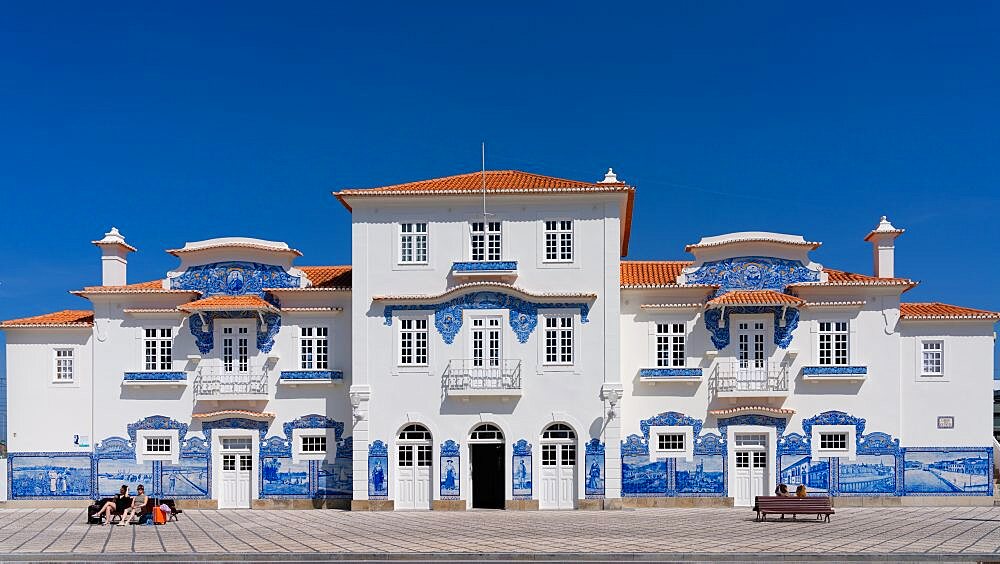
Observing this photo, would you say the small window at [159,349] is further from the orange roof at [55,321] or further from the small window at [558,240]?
the small window at [558,240]

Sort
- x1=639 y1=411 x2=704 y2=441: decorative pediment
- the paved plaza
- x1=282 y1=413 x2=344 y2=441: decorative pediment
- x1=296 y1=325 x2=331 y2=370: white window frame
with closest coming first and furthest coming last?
the paved plaza, x1=639 y1=411 x2=704 y2=441: decorative pediment, x1=282 y1=413 x2=344 y2=441: decorative pediment, x1=296 y1=325 x2=331 y2=370: white window frame

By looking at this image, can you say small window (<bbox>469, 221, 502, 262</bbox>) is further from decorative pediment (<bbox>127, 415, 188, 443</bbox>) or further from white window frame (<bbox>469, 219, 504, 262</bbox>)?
decorative pediment (<bbox>127, 415, 188, 443</bbox>)

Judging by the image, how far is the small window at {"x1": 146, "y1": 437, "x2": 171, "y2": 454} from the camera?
112 feet

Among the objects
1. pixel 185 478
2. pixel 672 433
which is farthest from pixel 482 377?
pixel 185 478

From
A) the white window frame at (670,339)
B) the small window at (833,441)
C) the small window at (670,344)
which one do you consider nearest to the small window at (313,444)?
the white window frame at (670,339)

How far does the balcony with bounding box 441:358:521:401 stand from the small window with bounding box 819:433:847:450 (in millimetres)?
Result: 9599

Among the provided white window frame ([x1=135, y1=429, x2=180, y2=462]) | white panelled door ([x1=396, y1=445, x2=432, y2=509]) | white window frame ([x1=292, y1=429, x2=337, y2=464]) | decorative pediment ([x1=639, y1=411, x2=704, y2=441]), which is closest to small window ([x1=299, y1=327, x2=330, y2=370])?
white window frame ([x1=292, y1=429, x2=337, y2=464])

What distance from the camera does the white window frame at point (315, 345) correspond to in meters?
34.4

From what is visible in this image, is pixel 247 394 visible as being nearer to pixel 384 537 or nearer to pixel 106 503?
pixel 106 503

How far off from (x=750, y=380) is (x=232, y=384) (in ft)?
53.7

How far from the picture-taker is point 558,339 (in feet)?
107

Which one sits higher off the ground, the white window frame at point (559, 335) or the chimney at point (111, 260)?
the chimney at point (111, 260)

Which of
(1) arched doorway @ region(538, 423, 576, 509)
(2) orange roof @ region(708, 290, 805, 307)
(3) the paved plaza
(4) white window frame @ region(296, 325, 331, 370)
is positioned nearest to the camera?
(3) the paved plaza

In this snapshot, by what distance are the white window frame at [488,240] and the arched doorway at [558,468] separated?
5.53 meters
